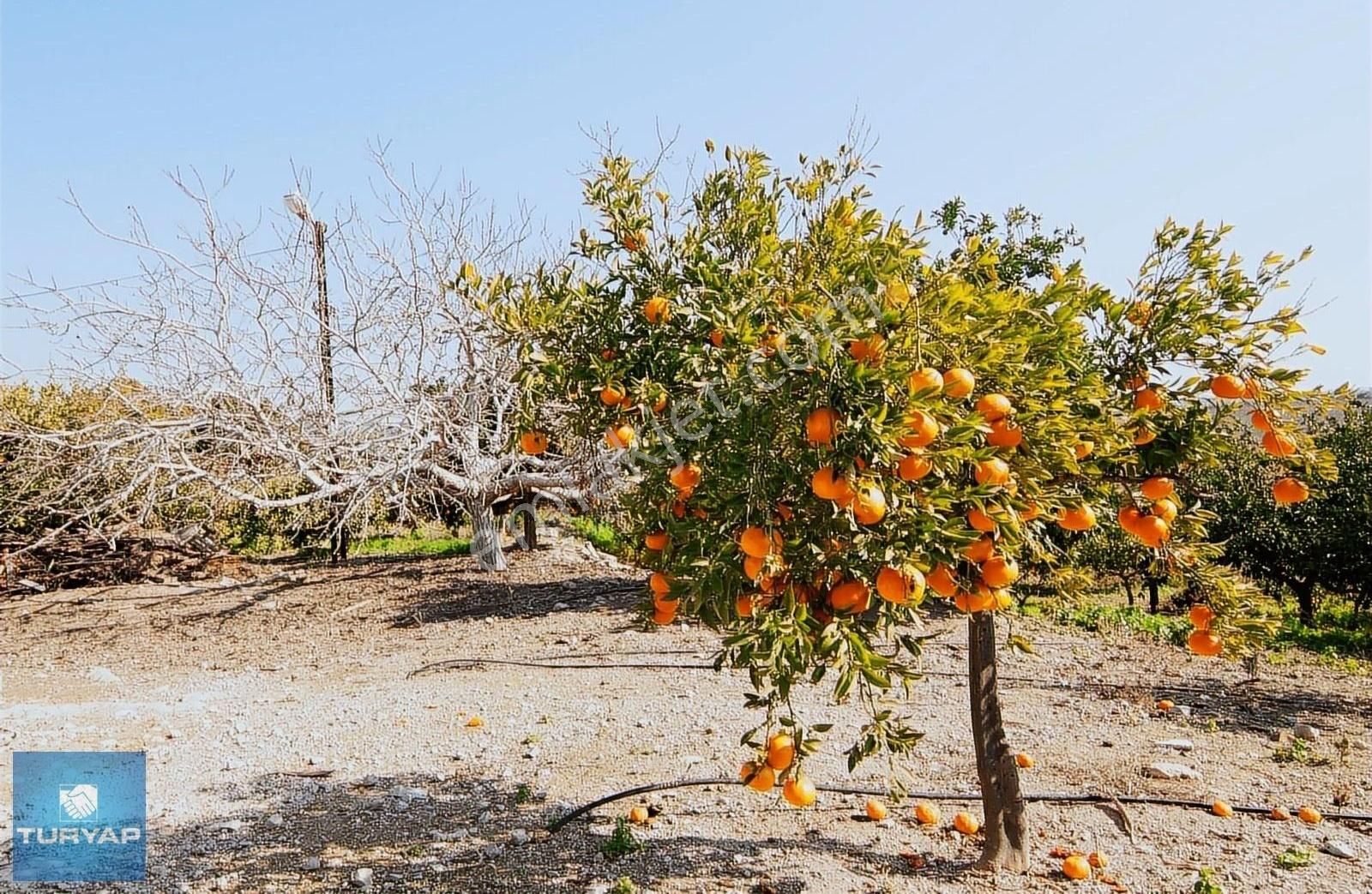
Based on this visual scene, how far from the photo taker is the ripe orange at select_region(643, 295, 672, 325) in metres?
2.33

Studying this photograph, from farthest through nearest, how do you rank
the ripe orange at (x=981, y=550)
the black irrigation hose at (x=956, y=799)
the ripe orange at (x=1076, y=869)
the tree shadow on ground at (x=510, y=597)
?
the tree shadow on ground at (x=510, y=597)
the black irrigation hose at (x=956, y=799)
the ripe orange at (x=1076, y=869)
the ripe orange at (x=981, y=550)

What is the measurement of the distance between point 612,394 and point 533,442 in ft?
1.25

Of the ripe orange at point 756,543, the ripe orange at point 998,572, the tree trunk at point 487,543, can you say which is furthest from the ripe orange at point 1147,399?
the tree trunk at point 487,543

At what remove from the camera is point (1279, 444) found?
7.38 ft

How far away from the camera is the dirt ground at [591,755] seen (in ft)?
9.73

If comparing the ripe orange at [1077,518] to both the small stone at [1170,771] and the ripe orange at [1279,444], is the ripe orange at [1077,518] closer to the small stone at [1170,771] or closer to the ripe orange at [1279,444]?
the ripe orange at [1279,444]

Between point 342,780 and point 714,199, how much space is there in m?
2.97

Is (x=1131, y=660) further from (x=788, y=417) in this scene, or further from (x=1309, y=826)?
(x=788, y=417)

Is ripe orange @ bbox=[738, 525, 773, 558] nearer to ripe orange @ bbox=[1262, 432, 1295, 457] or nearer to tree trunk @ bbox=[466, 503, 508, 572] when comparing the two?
ripe orange @ bbox=[1262, 432, 1295, 457]

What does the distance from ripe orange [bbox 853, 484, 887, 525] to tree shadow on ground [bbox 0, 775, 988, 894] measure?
1.68m

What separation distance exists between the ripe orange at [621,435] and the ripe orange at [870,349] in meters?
0.76

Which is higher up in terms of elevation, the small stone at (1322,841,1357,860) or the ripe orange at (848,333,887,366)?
the ripe orange at (848,333,887,366)

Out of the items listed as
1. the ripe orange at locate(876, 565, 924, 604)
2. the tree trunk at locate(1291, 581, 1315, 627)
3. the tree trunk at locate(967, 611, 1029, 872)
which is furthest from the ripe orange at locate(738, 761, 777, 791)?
the tree trunk at locate(1291, 581, 1315, 627)

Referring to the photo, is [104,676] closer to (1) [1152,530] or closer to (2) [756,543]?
(2) [756,543]
